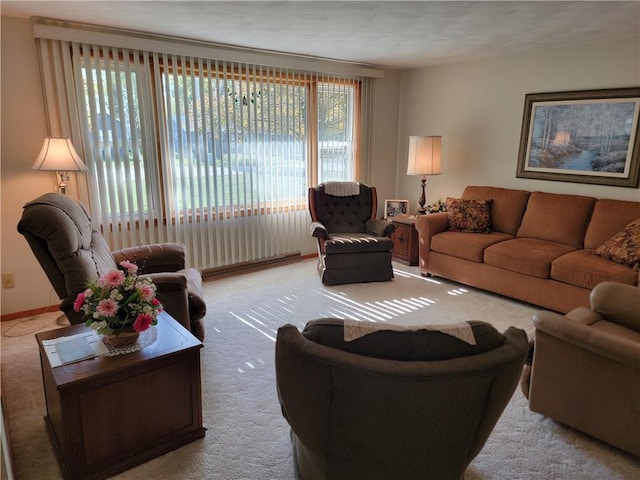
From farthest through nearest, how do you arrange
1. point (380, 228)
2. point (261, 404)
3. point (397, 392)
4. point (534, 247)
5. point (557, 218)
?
point (380, 228) → point (557, 218) → point (534, 247) → point (261, 404) → point (397, 392)

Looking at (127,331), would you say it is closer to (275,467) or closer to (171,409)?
(171,409)

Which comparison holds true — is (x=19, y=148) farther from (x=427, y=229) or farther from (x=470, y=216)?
(x=470, y=216)

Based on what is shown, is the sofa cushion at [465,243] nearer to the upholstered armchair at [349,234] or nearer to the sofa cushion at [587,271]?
the upholstered armchair at [349,234]

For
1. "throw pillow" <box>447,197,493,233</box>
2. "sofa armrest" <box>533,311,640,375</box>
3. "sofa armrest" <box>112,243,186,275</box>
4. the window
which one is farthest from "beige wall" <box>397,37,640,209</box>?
"sofa armrest" <box>112,243,186,275</box>

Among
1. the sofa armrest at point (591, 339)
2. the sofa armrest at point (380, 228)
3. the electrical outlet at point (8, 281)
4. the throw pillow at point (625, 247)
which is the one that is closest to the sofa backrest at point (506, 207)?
the throw pillow at point (625, 247)

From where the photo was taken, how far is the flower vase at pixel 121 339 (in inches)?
75.4

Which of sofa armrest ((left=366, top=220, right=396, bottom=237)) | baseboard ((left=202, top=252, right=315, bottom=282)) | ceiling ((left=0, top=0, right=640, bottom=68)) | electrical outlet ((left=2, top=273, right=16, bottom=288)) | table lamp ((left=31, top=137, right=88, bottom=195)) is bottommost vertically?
baseboard ((left=202, top=252, right=315, bottom=282))

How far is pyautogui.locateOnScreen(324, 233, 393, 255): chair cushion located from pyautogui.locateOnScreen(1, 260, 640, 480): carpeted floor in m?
0.41

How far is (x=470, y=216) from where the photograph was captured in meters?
4.47

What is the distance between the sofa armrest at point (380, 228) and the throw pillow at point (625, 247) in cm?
185

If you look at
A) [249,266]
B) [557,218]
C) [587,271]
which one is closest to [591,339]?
[587,271]

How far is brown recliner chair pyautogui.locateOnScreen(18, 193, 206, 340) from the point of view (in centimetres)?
217

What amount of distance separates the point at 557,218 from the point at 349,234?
204cm

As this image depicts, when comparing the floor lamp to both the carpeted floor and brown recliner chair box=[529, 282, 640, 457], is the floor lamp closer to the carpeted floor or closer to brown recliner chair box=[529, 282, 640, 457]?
the carpeted floor
